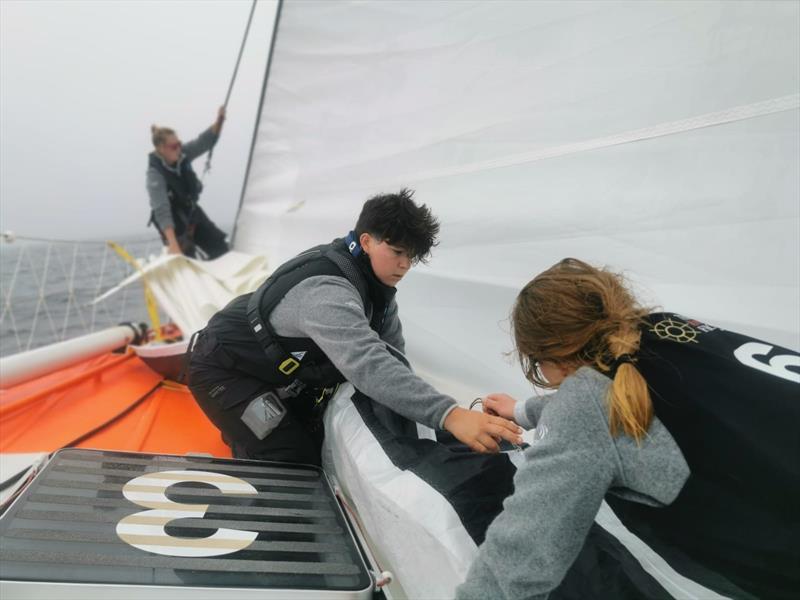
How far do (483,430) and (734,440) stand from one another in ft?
1.25

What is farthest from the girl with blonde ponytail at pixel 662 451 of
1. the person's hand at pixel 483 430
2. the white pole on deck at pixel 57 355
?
the white pole on deck at pixel 57 355

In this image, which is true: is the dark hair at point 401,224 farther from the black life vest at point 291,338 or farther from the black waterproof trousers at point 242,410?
the black waterproof trousers at point 242,410

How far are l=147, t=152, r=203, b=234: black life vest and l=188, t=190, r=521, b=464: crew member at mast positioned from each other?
60.2 inches

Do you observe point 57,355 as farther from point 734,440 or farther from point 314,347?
point 734,440

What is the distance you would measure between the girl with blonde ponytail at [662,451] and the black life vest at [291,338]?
Result: 1.96 feet

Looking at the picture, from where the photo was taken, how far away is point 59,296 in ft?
14.2

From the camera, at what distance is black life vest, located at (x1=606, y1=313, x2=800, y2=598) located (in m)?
0.53

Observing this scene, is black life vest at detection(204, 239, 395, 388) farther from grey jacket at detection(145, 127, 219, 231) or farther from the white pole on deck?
grey jacket at detection(145, 127, 219, 231)

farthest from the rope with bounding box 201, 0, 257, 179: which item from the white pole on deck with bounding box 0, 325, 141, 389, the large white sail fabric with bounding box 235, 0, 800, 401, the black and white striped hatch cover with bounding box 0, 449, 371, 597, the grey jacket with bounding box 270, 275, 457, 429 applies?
the black and white striped hatch cover with bounding box 0, 449, 371, 597

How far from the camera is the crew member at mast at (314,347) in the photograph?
0.99 metres

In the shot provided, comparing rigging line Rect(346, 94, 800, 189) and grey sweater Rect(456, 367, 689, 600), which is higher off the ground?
rigging line Rect(346, 94, 800, 189)

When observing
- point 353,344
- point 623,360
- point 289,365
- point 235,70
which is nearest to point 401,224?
point 353,344

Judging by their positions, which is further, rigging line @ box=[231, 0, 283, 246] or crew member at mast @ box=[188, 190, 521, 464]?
rigging line @ box=[231, 0, 283, 246]

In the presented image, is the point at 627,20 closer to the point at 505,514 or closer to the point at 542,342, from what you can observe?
the point at 542,342
